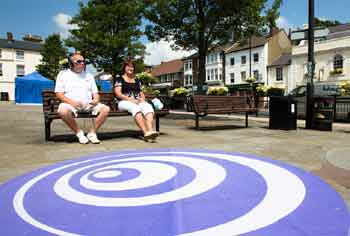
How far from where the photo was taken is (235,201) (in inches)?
101

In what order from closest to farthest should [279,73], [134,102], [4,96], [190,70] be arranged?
[134,102], [279,73], [4,96], [190,70]

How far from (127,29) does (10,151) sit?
74.3 feet

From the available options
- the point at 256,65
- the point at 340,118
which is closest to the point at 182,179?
the point at 340,118

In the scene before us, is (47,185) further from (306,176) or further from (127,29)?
(127,29)

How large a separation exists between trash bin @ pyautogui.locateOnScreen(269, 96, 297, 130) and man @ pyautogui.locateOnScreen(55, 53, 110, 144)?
4.87 m

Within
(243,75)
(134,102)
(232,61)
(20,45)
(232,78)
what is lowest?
(134,102)

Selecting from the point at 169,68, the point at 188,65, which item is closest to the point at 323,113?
the point at 188,65

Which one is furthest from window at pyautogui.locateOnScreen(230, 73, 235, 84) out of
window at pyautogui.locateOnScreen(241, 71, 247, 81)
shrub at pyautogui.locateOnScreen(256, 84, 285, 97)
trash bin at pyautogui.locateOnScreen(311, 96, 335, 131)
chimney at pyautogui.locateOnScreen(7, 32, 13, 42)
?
chimney at pyautogui.locateOnScreen(7, 32, 13, 42)

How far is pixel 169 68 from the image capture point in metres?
77.5

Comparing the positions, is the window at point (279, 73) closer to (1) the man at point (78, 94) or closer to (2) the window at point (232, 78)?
(2) the window at point (232, 78)

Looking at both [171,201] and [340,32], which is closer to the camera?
[171,201]

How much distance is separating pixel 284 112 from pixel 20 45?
7070 cm

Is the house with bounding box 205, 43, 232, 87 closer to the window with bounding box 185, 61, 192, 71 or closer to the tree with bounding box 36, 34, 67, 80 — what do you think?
the window with bounding box 185, 61, 192, 71

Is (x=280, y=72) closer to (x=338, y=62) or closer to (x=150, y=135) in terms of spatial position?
(x=338, y=62)
